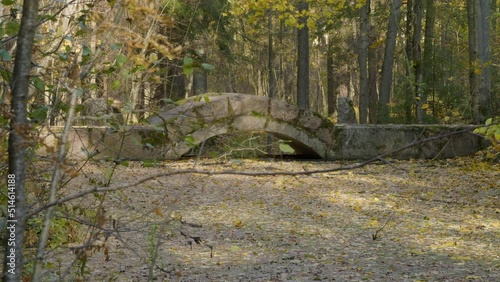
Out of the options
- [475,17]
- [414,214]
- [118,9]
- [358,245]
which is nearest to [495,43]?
[475,17]

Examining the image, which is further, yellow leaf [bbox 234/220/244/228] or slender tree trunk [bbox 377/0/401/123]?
slender tree trunk [bbox 377/0/401/123]

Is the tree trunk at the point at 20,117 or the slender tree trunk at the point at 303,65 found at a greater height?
the slender tree trunk at the point at 303,65

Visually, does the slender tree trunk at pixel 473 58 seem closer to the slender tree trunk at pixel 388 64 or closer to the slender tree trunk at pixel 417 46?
the slender tree trunk at pixel 417 46

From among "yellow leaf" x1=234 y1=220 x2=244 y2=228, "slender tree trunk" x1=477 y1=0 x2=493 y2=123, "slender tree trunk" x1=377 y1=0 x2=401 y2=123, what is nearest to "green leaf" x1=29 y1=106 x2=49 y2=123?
"yellow leaf" x1=234 y1=220 x2=244 y2=228

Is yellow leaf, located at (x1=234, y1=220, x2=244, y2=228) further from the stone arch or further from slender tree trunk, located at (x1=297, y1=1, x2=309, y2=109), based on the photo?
slender tree trunk, located at (x1=297, y1=1, x2=309, y2=109)

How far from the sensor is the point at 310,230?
21.8 ft

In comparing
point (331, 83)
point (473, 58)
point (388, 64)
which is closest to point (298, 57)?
point (388, 64)

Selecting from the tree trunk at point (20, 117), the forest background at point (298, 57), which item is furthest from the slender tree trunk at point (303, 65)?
the tree trunk at point (20, 117)

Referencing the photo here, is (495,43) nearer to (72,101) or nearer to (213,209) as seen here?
(213,209)

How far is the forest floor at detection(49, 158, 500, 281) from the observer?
4895 millimetres

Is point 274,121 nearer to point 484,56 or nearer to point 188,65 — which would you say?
point 484,56

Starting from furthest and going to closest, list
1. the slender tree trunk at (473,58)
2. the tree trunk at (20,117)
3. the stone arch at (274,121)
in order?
the slender tree trunk at (473,58), the stone arch at (274,121), the tree trunk at (20,117)

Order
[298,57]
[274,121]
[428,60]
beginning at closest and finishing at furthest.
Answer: [274,121], [428,60], [298,57]

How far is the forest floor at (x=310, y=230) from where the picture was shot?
16.1ft
